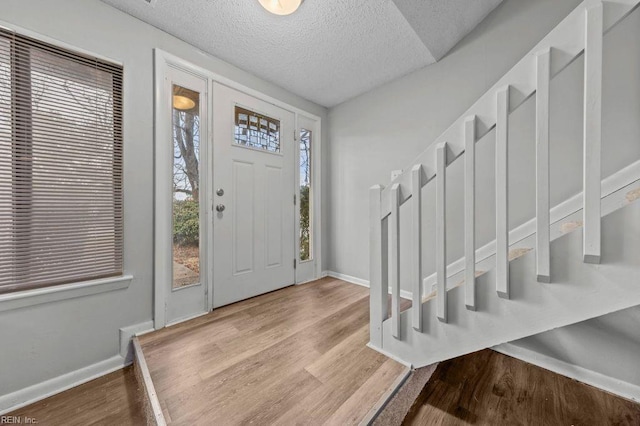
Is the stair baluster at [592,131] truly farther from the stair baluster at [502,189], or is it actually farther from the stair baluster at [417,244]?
the stair baluster at [417,244]

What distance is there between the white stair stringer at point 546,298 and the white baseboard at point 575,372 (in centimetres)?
71

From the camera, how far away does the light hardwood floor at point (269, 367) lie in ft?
3.23

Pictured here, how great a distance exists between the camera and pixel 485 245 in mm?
1646

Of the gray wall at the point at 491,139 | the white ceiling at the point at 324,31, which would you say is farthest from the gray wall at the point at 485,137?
the white ceiling at the point at 324,31

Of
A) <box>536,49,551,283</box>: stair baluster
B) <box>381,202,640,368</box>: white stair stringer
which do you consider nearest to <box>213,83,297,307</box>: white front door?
<box>381,202,640,368</box>: white stair stringer

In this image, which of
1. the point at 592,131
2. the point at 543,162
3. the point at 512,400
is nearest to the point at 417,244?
the point at 543,162

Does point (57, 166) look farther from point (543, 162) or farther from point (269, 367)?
point (543, 162)

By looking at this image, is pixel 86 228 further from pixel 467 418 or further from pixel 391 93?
pixel 391 93

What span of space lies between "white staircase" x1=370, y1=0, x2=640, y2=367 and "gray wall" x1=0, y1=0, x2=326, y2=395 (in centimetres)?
151

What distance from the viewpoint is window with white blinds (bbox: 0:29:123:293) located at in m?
1.16

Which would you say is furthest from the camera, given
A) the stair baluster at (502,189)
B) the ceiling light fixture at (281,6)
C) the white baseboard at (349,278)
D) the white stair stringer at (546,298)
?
the white baseboard at (349,278)

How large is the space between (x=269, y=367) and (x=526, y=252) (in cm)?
131

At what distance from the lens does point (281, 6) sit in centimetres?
143

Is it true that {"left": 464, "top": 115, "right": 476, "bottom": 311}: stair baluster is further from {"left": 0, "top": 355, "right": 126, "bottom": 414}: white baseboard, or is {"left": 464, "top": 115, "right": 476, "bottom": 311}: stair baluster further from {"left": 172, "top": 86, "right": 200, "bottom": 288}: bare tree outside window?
{"left": 0, "top": 355, "right": 126, "bottom": 414}: white baseboard
